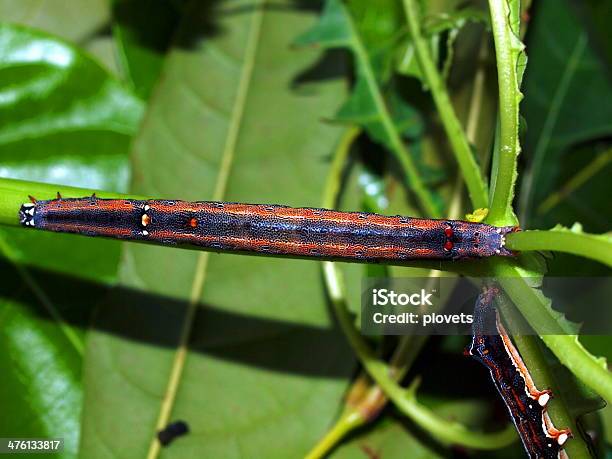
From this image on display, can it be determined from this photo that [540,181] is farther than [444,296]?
Yes

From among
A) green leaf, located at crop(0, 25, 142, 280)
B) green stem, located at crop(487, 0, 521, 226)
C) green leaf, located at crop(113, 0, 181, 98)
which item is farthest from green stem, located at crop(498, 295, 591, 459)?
green leaf, located at crop(113, 0, 181, 98)

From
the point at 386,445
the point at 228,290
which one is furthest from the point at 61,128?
the point at 386,445

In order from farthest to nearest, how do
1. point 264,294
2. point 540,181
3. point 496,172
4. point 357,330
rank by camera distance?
point 540,181, point 264,294, point 357,330, point 496,172

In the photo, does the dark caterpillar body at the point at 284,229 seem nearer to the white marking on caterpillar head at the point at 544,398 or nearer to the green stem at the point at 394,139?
the white marking on caterpillar head at the point at 544,398

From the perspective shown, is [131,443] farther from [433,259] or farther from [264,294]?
[433,259]

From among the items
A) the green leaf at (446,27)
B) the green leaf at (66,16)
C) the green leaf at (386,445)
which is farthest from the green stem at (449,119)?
the green leaf at (66,16)

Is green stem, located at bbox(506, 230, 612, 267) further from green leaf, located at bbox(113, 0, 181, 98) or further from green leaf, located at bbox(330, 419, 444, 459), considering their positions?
green leaf, located at bbox(113, 0, 181, 98)

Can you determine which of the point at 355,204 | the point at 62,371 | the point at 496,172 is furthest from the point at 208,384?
the point at 496,172
